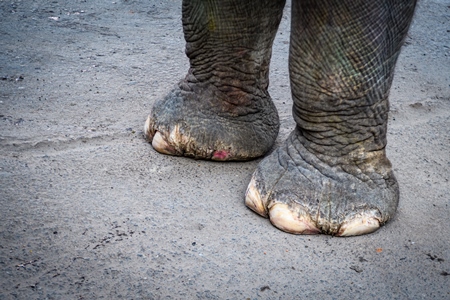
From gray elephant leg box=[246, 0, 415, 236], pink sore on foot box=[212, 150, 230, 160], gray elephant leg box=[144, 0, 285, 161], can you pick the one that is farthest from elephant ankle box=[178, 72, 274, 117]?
gray elephant leg box=[246, 0, 415, 236]

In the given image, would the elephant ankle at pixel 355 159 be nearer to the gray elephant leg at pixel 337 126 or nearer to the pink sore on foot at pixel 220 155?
the gray elephant leg at pixel 337 126

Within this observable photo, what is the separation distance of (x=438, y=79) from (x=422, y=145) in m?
0.89

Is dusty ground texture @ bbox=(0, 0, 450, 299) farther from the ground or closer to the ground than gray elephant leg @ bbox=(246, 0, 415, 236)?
closer to the ground

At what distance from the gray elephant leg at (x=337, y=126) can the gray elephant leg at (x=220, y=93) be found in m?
0.27

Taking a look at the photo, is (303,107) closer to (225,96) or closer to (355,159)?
(355,159)

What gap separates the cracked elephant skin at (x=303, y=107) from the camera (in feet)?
5.74

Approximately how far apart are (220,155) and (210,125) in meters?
0.12

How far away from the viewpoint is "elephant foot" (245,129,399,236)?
1.87 m

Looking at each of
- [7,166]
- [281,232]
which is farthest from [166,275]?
[7,166]

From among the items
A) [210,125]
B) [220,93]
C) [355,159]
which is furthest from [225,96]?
[355,159]

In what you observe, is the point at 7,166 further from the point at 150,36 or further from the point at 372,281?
the point at 150,36

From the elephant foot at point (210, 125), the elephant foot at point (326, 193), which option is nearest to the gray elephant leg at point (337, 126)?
the elephant foot at point (326, 193)

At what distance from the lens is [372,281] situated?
171 cm

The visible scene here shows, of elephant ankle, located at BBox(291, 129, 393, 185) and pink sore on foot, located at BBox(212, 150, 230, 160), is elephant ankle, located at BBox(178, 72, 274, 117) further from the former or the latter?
elephant ankle, located at BBox(291, 129, 393, 185)
